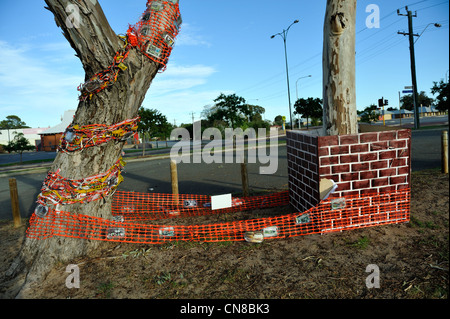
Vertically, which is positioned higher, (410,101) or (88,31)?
(410,101)

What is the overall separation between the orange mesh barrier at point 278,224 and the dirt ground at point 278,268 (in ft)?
0.42

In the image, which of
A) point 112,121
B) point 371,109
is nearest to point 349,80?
point 112,121

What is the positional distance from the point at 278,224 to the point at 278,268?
119cm

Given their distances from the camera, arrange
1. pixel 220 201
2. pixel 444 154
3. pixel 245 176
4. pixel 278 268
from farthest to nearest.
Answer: pixel 444 154 < pixel 245 176 < pixel 220 201 < pixel 278 268

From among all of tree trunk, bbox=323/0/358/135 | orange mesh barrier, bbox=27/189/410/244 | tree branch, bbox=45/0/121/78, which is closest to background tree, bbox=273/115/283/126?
tree trunk, bbox=323/0/358/135

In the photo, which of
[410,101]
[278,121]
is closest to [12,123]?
[278,121]

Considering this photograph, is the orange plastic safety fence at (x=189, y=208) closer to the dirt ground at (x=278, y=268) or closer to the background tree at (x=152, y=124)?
the dirt ground at (x=278, y=268)

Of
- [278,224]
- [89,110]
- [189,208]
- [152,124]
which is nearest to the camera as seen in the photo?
[89,110]

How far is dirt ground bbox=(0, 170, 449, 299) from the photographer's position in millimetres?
2947

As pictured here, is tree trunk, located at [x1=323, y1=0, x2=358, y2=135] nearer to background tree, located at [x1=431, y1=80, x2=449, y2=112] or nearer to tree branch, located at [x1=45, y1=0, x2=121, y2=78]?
tree branch, located at [x1=45, y1=0, x2=121, y2=78]

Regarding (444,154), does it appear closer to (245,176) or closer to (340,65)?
(245,176)

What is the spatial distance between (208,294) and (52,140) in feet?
193

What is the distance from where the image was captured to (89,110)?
399 cm

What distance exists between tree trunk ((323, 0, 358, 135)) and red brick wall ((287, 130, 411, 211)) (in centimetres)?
33
